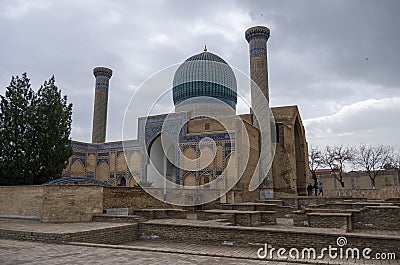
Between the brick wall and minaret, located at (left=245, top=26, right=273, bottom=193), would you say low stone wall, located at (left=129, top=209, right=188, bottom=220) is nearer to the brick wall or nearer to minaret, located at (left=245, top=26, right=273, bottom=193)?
the brick wall

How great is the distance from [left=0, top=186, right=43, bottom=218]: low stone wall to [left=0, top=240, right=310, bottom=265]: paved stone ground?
12.4 feet

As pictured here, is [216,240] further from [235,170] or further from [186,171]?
[186,171]

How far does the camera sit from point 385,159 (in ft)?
93.6

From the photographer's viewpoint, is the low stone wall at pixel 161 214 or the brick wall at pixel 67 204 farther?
the low stone wall at pixel 161 214

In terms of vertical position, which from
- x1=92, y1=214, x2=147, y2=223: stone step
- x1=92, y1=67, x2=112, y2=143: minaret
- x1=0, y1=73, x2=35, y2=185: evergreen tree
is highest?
x1=92, y1=67, x2=112, y2=143: minaret

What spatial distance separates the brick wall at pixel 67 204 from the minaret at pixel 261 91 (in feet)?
32.3

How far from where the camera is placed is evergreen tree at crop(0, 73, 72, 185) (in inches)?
457

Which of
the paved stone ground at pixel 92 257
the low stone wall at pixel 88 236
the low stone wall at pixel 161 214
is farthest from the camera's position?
the low stone wall at pixel 161 214

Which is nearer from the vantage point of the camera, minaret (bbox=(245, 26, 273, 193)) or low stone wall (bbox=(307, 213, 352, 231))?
low stone wall (bbox=(307, 213, 352, 231))

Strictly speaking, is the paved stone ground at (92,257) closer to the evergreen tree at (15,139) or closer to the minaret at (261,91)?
the evergreen tree at (15,139)

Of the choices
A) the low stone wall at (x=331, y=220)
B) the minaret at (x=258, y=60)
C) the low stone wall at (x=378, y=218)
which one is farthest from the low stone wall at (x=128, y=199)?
the minaret at (x=258, y=60)

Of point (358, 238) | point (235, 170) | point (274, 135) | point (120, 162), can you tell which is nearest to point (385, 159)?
point (274, 135)

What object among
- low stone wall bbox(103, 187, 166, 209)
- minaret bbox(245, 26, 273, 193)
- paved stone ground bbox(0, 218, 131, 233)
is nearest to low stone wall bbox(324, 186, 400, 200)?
minaret bbox(245, 26, 273, 193)

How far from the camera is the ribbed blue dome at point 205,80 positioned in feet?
68.2
